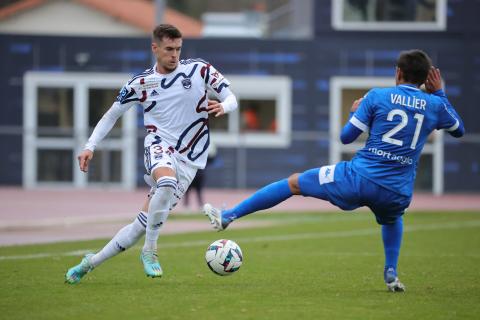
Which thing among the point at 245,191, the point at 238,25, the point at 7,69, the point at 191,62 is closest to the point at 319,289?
the point at 191,62

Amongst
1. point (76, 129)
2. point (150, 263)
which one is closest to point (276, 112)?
point (76, 129)

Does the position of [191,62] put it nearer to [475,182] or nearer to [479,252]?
[479,252]

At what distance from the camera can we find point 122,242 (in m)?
9.95

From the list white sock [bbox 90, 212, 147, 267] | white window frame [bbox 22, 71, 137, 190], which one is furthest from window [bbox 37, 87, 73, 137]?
white sock [bbox 90, 212, 147, 267]

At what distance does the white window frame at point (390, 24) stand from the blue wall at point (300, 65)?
16 cm

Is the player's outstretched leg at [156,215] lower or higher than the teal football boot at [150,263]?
higher

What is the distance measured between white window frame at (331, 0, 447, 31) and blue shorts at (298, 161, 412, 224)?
22296 millimetres

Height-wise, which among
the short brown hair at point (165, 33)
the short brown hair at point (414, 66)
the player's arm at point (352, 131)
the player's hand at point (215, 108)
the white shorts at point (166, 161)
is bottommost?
the white shorts at point (166, 161)

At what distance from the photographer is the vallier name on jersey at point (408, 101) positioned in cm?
906

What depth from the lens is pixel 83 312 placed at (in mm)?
8070

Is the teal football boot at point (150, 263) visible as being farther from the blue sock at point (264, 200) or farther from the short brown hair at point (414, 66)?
the short brown hair at point (414, 66)

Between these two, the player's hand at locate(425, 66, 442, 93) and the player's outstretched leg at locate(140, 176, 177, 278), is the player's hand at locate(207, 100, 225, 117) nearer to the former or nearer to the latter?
the player's outstretched leg at locate(140, 176, 177, 278)

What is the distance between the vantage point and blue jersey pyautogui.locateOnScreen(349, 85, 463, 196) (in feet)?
29.6

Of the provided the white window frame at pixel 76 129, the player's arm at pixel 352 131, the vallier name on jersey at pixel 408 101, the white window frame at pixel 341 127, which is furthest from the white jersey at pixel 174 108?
the white window frame at pixel 341 127
